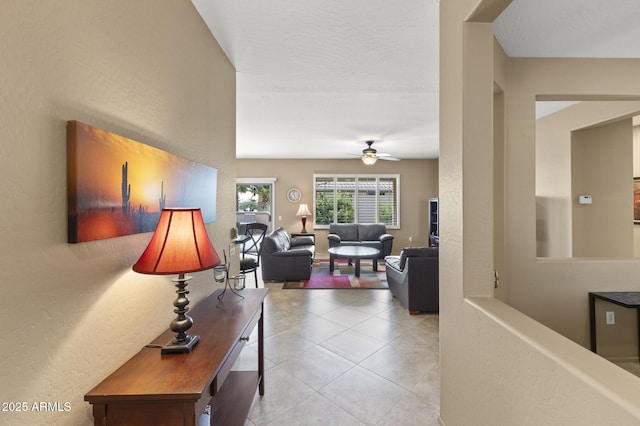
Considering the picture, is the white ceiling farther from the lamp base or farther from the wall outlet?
the wall outlet

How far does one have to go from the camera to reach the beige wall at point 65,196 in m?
0.77

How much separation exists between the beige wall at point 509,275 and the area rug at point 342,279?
8.55ft

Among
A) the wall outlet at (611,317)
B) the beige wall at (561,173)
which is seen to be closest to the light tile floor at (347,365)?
the wall outlet at (611,317)

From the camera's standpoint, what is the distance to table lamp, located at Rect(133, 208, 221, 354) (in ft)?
3.70

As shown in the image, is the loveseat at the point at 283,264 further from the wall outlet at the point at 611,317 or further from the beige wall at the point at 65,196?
the wall outlet at the point at 611,317

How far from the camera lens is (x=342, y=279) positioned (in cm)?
524

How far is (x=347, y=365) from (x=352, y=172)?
19.8ft

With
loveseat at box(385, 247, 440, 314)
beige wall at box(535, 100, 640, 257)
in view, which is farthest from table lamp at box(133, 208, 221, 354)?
beige wall at box(535, 100, 640, 257)

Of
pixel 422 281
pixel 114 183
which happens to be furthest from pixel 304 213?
pixel 114 183

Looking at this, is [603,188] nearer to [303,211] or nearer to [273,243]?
[273,243]

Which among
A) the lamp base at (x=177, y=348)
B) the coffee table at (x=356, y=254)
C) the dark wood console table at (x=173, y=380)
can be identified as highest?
the lamp base at (x=177, y=348)

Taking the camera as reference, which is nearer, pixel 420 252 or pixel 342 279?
pixel 420 252

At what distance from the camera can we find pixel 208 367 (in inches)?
44.2

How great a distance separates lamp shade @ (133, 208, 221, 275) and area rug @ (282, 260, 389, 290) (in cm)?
369
